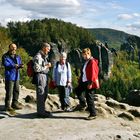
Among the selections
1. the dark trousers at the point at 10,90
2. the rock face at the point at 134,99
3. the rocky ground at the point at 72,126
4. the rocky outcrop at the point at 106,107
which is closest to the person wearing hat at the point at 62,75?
the rocky ground at the point at 72,126

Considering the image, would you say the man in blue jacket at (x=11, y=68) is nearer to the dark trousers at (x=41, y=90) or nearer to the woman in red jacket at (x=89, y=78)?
the dark trousers at (x=41, y=90)

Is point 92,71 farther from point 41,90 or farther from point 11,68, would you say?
point 11,68

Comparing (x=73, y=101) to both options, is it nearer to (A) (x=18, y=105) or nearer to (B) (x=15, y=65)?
(A) (x=18, y=105)

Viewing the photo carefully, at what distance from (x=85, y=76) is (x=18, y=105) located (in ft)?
12.3

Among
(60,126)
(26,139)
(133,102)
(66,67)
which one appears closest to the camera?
(26,139)

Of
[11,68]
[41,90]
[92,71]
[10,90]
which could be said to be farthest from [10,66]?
[92,71]

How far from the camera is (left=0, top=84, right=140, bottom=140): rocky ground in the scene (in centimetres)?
1492

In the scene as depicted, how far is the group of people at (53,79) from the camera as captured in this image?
17.0 meters

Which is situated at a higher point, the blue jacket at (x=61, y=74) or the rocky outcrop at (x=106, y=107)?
the blue jacket at (x=61, y=74)

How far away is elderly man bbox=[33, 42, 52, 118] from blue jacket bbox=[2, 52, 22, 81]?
1298mm

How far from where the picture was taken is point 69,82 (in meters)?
18.4

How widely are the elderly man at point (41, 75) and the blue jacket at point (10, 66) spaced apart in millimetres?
1298

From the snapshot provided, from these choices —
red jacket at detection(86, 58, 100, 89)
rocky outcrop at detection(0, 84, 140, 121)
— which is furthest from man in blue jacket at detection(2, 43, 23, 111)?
red jacket at detection(86, 58, 100, 89)

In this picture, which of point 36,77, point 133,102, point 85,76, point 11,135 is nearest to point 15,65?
point 36,77
